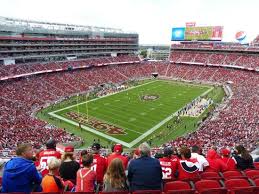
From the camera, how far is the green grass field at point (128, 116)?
29969mm

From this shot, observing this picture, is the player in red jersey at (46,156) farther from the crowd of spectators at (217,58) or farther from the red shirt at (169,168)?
the crowd of spectators at (217,58)

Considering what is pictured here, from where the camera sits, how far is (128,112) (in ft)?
126

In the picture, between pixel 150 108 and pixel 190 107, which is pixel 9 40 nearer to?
pixel 150 108

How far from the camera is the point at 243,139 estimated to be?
22.3 meters

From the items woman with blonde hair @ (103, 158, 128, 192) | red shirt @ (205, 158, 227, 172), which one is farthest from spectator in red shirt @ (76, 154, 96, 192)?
red shirt @ (205, 158, 227, 172)

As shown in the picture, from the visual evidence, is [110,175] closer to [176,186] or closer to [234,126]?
[176,186]

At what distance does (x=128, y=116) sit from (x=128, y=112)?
6.02 feet

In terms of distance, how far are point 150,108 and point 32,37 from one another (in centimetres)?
3116

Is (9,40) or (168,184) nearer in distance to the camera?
(168,184)

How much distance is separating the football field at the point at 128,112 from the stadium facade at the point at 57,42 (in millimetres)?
19803

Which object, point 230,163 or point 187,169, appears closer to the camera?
point 187,169

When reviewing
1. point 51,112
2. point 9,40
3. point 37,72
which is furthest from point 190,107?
point 9,40

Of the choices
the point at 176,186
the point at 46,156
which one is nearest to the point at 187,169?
the point at 176,186

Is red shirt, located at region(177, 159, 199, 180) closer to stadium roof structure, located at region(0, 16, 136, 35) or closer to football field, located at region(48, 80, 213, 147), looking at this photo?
football field, located at region(48, 80, 213, 147)
